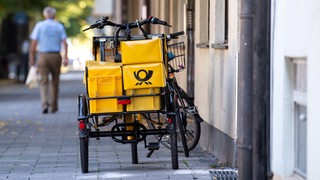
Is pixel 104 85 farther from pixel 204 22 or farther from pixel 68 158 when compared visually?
pixel 204 22

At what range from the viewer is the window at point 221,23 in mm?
11736

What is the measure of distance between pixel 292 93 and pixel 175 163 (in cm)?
245

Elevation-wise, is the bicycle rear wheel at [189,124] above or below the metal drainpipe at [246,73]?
below

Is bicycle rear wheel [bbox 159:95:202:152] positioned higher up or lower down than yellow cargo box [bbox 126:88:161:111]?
lower down

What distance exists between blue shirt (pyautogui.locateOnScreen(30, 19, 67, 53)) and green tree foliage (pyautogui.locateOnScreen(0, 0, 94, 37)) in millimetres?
21247

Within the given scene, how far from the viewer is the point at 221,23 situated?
12008mm

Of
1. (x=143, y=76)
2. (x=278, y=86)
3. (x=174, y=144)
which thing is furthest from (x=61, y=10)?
(x=278, y=86)

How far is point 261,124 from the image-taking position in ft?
27.7

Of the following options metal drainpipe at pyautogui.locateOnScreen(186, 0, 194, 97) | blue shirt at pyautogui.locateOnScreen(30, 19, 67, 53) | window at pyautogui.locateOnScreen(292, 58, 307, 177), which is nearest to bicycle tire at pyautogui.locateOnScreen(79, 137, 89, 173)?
window at pyautogui.locateOnScreen(292, 58, 307, 177)

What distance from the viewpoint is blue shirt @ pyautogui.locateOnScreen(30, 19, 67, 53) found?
774 inches

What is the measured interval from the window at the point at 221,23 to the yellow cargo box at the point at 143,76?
1.69m

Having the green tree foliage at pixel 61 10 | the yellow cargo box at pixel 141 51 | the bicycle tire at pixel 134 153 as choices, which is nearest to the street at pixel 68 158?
the bicycle tire at pixel 134 153

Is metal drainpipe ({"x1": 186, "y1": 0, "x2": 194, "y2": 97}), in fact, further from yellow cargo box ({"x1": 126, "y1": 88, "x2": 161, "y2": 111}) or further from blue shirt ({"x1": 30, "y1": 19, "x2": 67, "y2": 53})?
blue shirt ({"x1": 30, "y1": 19, "x2": 67, "y2": 53})

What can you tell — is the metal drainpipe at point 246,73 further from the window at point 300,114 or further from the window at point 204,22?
the window at point 204,22
